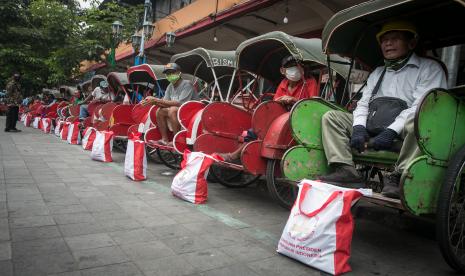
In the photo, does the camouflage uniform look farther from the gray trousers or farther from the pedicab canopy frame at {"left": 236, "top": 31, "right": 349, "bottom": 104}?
the gray trousers

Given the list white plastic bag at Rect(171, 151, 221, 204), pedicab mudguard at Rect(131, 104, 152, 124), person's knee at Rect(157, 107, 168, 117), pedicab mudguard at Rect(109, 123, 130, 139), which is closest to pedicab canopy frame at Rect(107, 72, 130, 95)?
pedicab mudguard at Rect(109, 123, 130, 139)

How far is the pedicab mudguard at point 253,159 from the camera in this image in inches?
161

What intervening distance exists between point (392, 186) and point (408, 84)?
3.61 feet

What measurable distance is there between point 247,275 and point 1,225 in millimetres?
2170

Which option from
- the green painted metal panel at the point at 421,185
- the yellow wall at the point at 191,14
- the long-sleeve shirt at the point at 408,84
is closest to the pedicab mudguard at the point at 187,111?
the long-sleeve shirt at the point at 408,84

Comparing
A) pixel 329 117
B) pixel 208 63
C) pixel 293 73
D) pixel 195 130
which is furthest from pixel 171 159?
pixel 329 117

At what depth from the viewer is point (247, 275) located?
2512 millimetres

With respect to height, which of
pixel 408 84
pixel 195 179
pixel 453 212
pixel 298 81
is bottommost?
pixel 195 179

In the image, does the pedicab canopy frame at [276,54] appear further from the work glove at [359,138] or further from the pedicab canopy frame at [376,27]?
the work glove at [359,138]

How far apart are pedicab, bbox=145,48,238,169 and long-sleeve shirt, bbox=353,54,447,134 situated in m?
2.63

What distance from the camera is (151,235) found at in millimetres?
3150

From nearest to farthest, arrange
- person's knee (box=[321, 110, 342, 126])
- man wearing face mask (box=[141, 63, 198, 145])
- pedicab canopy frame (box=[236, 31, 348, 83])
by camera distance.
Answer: person's knee (box=[321, 110, 342, 126]) → pedicab canopy frame (box=[236, 31, 348, 83]) → man wearing face mask (box=[141, 63, 198, 145])

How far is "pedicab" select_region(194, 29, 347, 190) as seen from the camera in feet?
13.4

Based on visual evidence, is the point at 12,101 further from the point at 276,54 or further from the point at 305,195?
the point at 305,195
